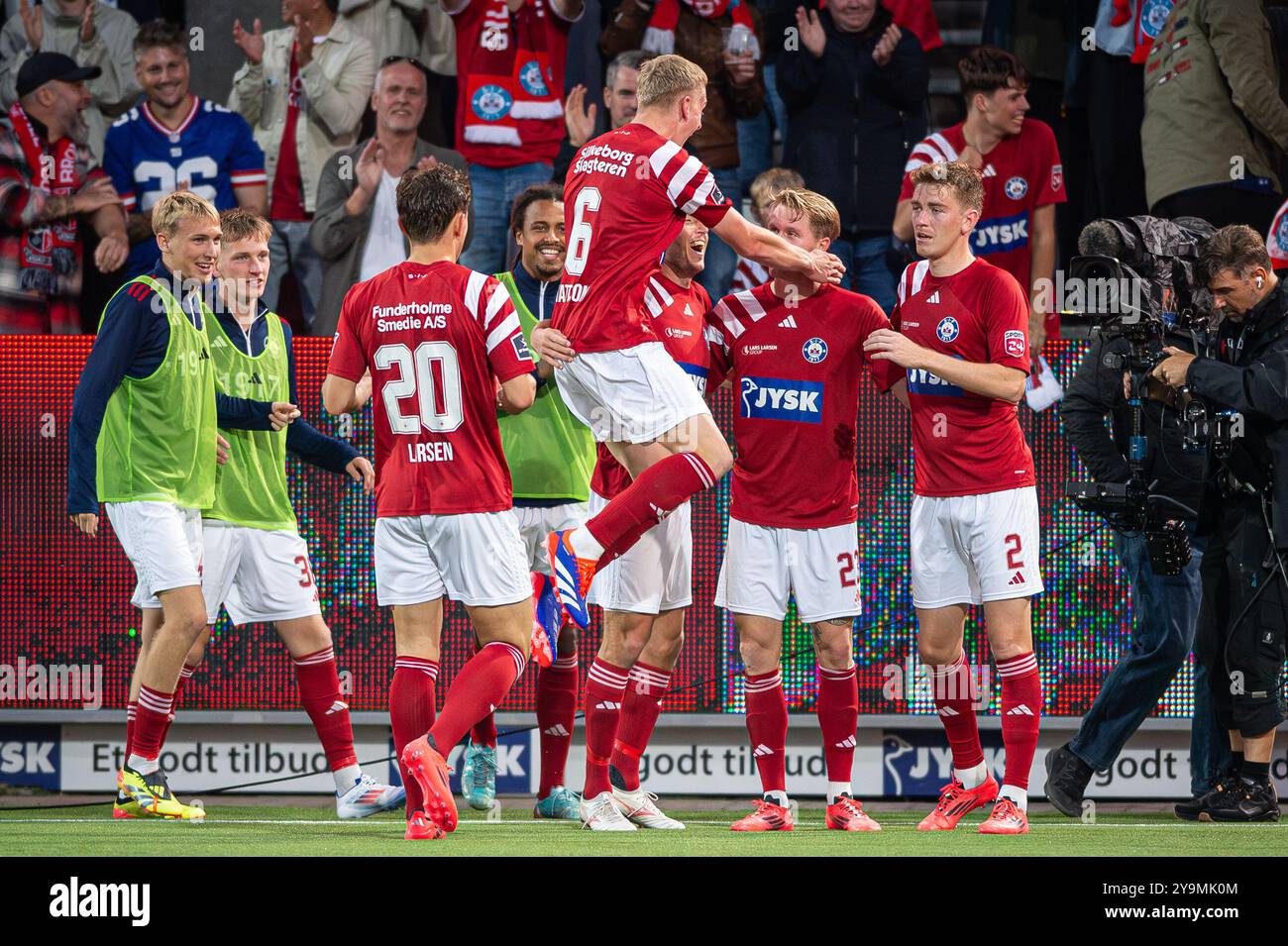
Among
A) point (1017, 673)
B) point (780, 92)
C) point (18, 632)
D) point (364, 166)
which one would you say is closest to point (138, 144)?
point (364, 166)

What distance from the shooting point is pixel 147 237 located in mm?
8836

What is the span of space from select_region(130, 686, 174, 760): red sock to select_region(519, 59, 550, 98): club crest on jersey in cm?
404

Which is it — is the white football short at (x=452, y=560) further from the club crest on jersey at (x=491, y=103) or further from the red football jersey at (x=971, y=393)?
the club crest on jersey at (x=491, y=103)

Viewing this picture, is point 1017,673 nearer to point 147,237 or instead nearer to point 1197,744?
point 1197,744

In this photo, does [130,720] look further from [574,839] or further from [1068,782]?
[1068,782]

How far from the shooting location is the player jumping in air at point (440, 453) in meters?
5.34

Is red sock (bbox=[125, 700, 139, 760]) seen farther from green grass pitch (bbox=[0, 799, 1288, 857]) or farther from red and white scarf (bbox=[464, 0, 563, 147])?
red and white scarf (bbox=[464, 0, 563, 147])

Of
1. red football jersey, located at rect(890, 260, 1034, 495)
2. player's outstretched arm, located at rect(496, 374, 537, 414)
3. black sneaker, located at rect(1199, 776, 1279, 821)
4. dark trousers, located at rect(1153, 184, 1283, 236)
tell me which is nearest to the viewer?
player's outstretched arm, located at rect(496, 374, 537, 414)

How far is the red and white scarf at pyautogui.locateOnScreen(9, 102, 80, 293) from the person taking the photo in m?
8.73

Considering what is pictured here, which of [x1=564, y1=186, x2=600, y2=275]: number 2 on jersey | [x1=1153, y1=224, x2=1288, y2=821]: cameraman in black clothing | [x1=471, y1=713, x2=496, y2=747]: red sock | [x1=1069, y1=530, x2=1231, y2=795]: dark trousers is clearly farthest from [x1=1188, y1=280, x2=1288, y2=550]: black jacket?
[x1=471, y1=713, x2=496, y2=747]: red sock

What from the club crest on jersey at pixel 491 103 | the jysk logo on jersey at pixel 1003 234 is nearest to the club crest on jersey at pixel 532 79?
the club crest on jersey at pixel 491 103

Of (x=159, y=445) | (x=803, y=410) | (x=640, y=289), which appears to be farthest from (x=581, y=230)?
(x=159, y=445)
